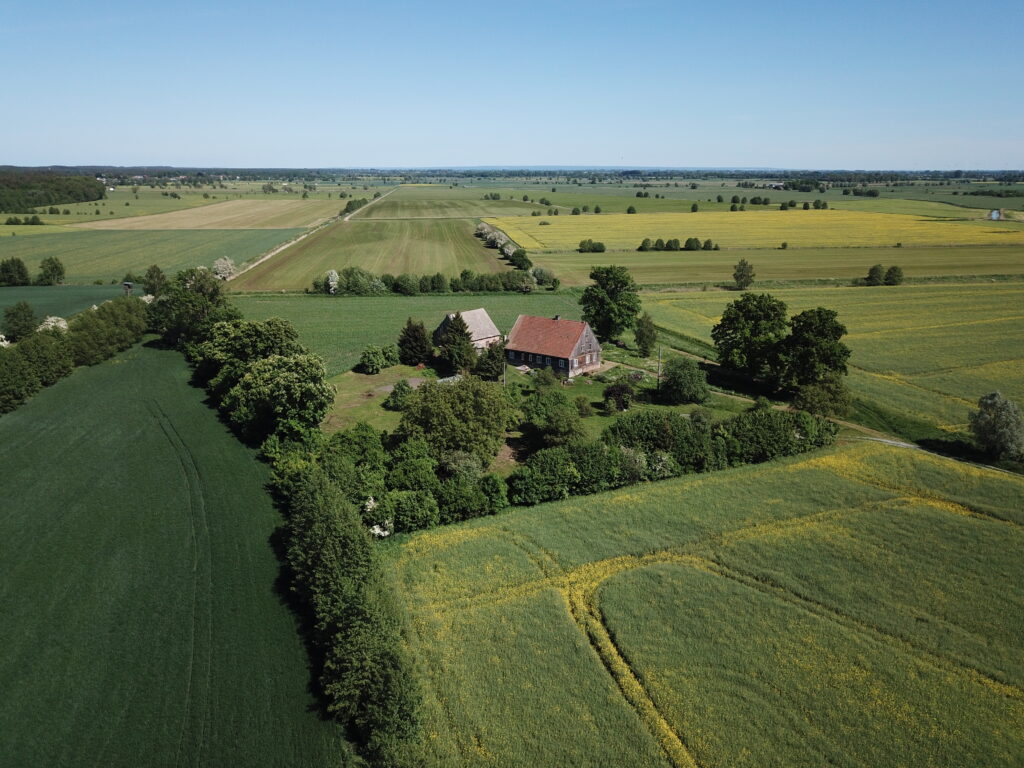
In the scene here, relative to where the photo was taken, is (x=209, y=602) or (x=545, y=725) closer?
(x=545, y=725)

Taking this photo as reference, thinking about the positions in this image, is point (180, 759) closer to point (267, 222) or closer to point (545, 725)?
point (545, 725)

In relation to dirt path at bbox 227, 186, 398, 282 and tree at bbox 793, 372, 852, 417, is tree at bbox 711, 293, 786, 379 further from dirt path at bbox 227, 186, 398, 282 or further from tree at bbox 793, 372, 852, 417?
dirt path at bbox 227, 186, 398, 282

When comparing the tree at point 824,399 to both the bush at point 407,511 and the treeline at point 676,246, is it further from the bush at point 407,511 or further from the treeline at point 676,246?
the treeline at point 676,246

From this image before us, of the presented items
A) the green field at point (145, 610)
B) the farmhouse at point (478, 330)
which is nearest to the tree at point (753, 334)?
the farmhouse at point (478, 330)

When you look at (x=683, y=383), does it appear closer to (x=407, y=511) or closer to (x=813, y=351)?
(x=813, y=351)

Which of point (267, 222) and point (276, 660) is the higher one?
point (267, 222)

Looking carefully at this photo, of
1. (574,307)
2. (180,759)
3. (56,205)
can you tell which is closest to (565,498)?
(180,759)

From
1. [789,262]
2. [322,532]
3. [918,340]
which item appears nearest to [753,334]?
[918,340]
